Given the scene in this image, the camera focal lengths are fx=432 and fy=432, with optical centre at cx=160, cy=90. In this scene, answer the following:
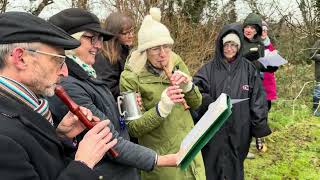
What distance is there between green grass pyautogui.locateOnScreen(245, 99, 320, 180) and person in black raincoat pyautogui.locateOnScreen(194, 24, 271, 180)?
1193 millimetres

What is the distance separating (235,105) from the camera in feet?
13.2

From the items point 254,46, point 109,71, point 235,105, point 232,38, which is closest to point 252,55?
point 254,46

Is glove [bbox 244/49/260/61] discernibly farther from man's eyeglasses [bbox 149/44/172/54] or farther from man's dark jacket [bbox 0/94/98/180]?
man's dark jacket [bbox 0/94/98/180]

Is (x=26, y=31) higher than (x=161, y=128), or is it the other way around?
(x=26, y=31)

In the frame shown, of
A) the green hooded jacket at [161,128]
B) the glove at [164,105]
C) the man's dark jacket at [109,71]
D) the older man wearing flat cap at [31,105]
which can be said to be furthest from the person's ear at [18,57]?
the man's dark jacket at [109,71]

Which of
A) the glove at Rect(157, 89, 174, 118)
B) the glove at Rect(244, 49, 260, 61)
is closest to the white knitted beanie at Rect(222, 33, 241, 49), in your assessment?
the glove at Rect(244, 49, 260, 61)

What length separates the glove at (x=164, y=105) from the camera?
8.88 ft

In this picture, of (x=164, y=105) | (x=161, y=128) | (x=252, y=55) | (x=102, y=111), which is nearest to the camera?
(x=102, y=111)

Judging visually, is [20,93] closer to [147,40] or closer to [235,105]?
[147,40]

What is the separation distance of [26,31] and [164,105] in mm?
1310

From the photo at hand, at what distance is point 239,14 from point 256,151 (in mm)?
7077

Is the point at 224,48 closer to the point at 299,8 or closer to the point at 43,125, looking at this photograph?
the point at 43,125

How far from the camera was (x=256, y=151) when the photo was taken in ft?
19.5

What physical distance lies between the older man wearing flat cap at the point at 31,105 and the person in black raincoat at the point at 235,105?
2346 mm
